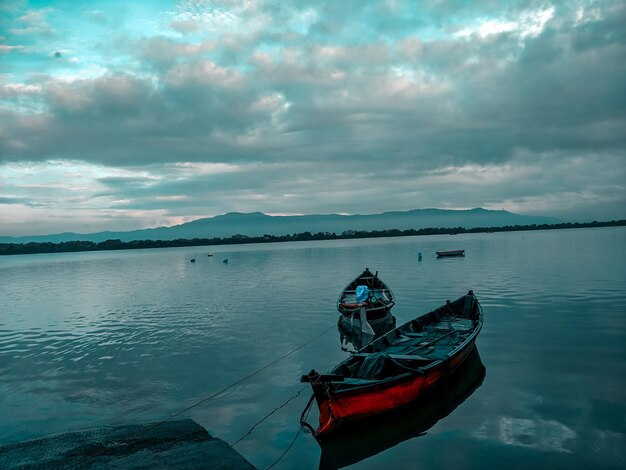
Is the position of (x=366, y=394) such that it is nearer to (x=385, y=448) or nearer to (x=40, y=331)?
(x=385, y=448)

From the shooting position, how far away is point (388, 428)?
11.8m

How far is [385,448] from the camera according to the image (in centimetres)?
1102

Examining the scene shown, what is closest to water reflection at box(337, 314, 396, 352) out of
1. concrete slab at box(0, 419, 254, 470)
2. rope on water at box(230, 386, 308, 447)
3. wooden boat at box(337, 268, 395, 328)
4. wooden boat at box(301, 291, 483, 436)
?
wooden boat at box(337, 268, 395, 328)

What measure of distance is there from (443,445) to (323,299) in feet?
84.5

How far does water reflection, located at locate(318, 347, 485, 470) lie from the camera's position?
10766 mm

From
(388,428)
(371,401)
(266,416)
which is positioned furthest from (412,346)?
(266,416)

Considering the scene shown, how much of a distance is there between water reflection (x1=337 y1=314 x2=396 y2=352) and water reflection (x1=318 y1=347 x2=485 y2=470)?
701 cm

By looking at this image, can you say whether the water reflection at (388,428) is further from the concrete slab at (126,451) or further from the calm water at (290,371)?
the concrete slab at (126,451)

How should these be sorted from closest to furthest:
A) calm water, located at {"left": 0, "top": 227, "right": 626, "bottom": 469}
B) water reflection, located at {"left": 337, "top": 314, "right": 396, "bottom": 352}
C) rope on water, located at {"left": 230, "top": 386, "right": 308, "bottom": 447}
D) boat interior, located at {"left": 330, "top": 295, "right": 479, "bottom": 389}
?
calm water, located at {"left": 0, "top": 227, "right": 626, "bottom": 469}, rope on water, located at {"left": 230, "top": 386, "right": 308, "bottom": 447}, boat interior, located at {"left": 330, "top": 295, "right": 479, "bottom": 389}, water reflection, located at {"left": 337, "top": 314, "right": 396, "bottom": 352}

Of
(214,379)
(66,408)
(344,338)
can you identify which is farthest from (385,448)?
(344,338)

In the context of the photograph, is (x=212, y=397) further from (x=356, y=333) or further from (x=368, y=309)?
(x=368, y=309)

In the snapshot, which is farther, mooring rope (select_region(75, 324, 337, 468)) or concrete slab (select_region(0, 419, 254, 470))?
mooring rope (select_region(75, 324, 337, 468))

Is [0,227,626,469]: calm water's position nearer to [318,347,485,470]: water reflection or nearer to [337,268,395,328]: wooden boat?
[318,347,485,470]: water reflection

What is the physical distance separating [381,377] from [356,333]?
1074cm
